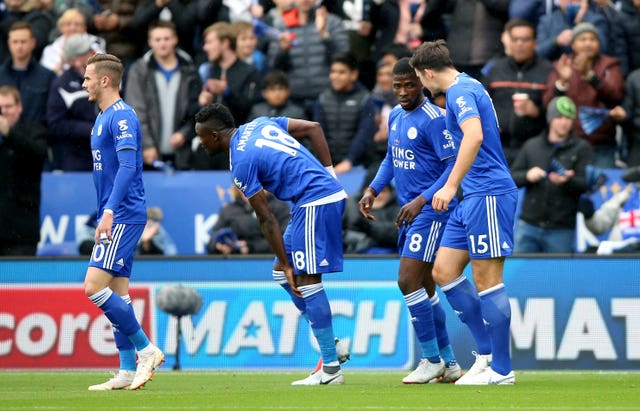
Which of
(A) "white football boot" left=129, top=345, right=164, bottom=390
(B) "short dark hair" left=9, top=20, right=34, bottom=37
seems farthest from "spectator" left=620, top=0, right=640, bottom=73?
(A) "white football boot" left=129, top=345, right=164, bottom=390

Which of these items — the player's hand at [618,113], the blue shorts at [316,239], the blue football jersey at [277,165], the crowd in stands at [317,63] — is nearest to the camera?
the blue football jersey at [277,165]

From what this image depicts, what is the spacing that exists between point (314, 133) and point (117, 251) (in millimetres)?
1847

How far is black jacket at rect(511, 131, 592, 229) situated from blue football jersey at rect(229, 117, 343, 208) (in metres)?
4.38

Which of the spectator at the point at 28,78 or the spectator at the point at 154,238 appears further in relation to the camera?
the spectator at the point at 28,78

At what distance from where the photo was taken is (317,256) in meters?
10.1

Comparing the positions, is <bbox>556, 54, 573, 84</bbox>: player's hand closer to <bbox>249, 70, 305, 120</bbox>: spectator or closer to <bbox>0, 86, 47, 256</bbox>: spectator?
<bbox>249, 70, 305, 120</bbox>: spectator

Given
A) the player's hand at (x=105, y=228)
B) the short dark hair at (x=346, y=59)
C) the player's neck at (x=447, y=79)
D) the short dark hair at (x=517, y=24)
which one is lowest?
the player's hand at (x=105, y=228)

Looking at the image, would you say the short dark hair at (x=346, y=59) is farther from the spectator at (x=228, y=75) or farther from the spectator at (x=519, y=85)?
the spectator at (x=519, y=85)

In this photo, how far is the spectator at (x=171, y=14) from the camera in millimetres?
17297

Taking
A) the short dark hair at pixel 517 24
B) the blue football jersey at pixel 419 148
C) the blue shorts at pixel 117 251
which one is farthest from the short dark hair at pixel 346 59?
the blue shorts at pixel 117 251

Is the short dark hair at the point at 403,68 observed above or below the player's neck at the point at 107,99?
above

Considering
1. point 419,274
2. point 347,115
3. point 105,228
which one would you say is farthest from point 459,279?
point 347,115

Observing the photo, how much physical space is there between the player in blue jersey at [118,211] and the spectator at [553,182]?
17.5 ft

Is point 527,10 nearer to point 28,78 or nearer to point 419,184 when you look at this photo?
point 419,184
